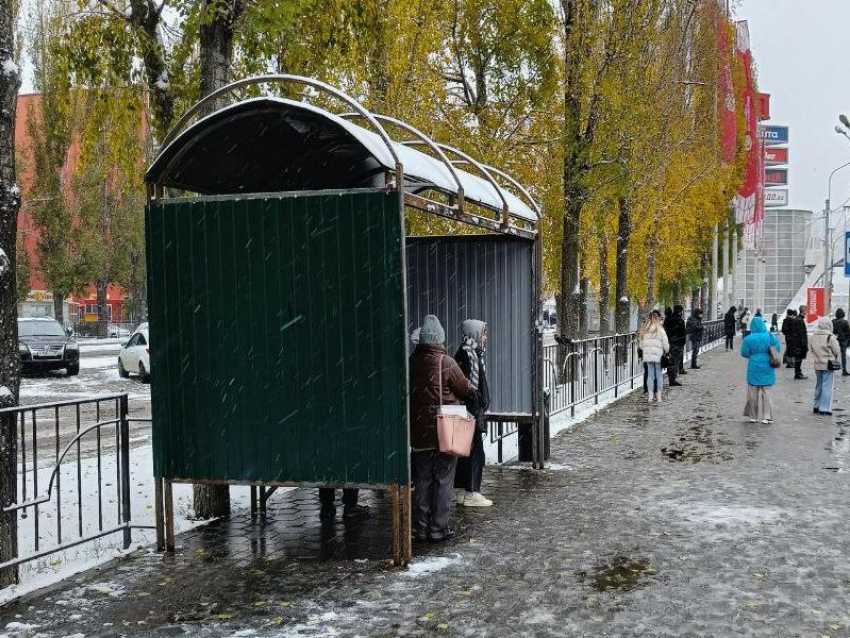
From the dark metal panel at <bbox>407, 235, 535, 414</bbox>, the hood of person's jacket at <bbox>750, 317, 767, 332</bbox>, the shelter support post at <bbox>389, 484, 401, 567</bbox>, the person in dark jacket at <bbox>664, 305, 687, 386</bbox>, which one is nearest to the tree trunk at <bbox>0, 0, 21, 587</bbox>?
the shelter support post at <bbox>389, 484, 401, 567</bbox>

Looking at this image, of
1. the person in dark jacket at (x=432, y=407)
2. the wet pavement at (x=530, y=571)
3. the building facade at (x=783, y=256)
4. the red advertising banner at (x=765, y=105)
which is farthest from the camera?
the building facade at (x=783, y=256)

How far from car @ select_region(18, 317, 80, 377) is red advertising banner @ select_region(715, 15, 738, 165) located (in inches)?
851

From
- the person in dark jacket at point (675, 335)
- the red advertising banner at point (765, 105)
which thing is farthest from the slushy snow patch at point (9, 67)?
the red advertising banner at point (765, 105)

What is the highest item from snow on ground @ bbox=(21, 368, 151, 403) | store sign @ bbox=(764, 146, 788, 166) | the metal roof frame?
store sign @ bbox=(764, 146, 788, 166)

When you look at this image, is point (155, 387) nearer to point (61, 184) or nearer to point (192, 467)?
point (192, 467)

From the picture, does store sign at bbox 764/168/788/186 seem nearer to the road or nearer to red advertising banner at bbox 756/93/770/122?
red advertising banner at bbox 756/93/770/122

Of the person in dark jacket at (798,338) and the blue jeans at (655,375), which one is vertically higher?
the person in dark jacket at (798,338)

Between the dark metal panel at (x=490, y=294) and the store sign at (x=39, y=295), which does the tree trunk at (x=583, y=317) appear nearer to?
the dark metal panel at (x=490, y=294)

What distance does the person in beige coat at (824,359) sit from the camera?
16.3 meters

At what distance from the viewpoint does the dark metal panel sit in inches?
425

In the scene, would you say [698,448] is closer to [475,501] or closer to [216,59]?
[475,501]

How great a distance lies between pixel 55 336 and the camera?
27.6 metres

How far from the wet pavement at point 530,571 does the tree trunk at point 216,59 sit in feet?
0.89

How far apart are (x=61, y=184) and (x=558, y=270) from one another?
2843cm
